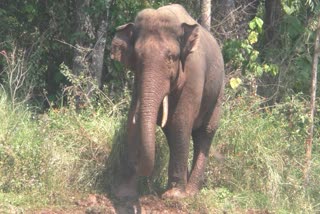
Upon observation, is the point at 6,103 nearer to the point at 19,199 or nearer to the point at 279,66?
the point at 19,199

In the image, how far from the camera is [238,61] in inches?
418

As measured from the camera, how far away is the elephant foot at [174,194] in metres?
7.66

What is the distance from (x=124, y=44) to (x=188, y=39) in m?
0.64

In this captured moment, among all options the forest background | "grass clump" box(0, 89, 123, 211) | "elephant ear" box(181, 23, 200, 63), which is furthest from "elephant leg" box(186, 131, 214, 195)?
"elephant ear" box(181, 23, 200, 63)

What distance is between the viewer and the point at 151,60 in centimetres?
689

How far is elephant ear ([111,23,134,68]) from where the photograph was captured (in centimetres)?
732

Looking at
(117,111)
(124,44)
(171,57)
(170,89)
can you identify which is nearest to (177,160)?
(170,89)

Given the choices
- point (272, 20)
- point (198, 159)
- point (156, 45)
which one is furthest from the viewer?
point (272, 20)

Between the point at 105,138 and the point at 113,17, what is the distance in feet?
9.46

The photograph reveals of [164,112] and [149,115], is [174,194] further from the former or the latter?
[149,115]

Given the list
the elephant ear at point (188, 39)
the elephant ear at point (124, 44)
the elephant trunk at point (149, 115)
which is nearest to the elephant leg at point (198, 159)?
the elephant trunk at point (149, 115)

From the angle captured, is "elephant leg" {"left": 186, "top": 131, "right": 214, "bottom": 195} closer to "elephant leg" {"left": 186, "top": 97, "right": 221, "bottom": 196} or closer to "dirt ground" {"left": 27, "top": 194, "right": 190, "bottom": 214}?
"elephant leg" {"left": 186, "top": 97, "right": 221, "bottom": 196}

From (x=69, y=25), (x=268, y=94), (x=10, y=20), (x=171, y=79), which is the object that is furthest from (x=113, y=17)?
(x=171, y=79)

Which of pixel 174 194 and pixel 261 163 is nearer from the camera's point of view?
pixel 174 194
